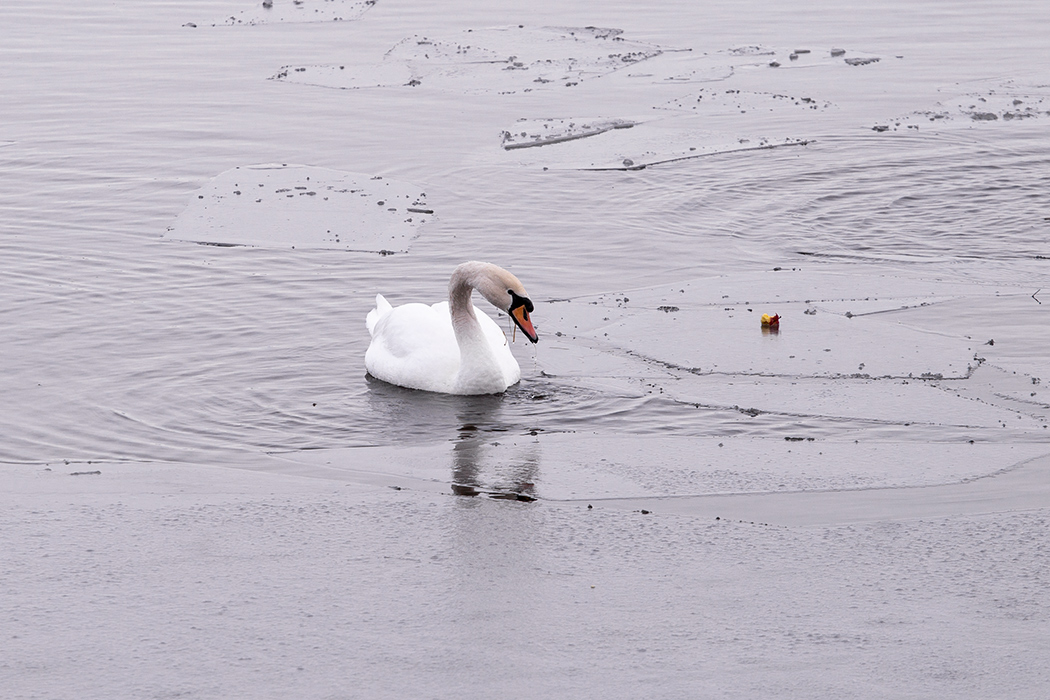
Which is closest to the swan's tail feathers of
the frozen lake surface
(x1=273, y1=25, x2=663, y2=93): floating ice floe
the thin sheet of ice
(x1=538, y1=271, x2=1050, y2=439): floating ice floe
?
the frozen lake surface

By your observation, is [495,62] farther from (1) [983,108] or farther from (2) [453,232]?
(2) [453,232]

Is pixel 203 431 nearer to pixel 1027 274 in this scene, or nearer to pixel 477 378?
pixel 477 378

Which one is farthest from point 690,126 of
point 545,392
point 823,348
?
point 545,392

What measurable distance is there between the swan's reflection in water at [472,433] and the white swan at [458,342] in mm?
89

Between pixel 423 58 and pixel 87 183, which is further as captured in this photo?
pixel 423 58

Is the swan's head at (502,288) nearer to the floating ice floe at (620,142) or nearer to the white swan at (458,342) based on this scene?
the white swan at (458,342)

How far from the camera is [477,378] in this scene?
A: 9.10 metres

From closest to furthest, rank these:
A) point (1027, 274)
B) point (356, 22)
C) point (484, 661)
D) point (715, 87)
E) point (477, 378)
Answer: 1. point (484, 661)
2. point (477, 378)
3. point (1027, 274)
4. point (715, 87)
5. point (356, 22)

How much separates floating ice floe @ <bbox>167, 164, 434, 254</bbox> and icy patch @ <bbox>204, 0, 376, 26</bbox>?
1096 cm

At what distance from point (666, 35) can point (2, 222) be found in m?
11.5

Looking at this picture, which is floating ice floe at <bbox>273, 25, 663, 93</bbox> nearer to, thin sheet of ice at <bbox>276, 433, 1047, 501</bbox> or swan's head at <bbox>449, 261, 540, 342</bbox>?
swan's head at <bbox>449, 261, 540, 342</bbox>


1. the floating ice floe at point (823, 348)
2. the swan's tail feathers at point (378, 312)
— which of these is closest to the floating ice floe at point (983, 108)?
the floating ice floe at point (823, 348)

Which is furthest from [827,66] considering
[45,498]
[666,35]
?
[45,498]

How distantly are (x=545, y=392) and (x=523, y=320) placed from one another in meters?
A: 0.46
